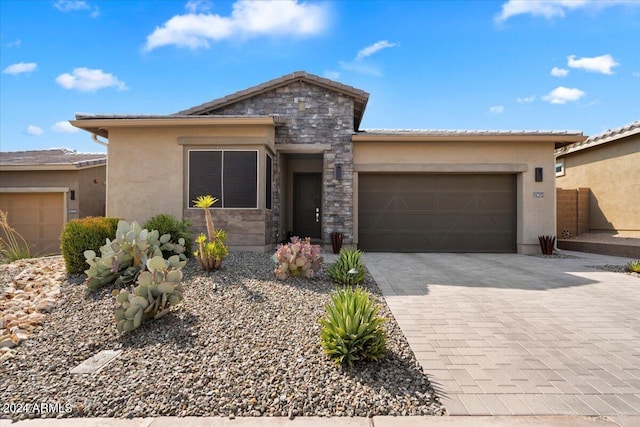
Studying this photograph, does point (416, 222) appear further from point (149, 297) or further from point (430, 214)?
point (149, 297)

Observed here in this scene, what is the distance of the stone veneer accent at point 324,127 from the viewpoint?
→ 10.1m

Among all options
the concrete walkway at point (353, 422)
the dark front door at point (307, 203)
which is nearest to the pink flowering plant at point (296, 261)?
the concrete walkway at point (353, 422)

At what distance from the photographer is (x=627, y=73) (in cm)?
1047

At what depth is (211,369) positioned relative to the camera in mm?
2904

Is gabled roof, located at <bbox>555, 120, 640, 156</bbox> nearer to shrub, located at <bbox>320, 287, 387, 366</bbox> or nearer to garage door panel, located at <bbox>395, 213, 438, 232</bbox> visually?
garage door panel, located at <bbox>395, 213, 438, 232</bbox>

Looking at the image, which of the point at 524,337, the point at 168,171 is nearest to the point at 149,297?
the point at 524,337

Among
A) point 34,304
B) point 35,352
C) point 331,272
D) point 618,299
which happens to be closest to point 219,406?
point 35,352

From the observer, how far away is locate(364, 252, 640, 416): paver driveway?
2.57 m

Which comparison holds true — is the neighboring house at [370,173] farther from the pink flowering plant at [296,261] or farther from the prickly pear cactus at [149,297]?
the prickly pear cactus at [149,297]

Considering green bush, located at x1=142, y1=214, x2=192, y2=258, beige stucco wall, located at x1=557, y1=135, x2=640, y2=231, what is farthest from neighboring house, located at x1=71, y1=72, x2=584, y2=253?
beige stucco wall, located at x1=557, y1=135, x2=640, y2=231

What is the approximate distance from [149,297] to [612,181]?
14.4 metres

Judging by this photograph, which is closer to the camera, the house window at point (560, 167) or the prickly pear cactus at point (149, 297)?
the prickly pear cactus at point (149, 297)

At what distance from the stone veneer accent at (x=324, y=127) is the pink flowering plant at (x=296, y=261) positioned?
451cm

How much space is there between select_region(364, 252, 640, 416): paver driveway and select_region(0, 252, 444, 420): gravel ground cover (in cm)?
37
